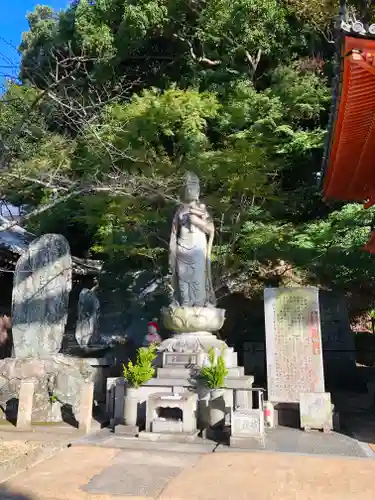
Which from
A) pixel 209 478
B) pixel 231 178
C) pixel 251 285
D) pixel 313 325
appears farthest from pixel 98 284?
pixel 209 478

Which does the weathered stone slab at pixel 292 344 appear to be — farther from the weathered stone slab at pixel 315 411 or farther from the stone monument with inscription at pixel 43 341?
the stone monument with inscription at pixel 43 341

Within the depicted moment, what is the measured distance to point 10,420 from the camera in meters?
7.48

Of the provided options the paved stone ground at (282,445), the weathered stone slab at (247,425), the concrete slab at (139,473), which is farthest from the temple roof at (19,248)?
the weathered stone slab at (247,425)

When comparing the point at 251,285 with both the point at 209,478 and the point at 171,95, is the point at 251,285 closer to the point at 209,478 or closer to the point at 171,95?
the point at 171,95

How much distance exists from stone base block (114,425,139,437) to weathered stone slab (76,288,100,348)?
15.3 ft

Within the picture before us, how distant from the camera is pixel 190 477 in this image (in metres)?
4.60

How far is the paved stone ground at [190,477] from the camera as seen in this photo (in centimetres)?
409

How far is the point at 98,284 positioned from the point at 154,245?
152 inches

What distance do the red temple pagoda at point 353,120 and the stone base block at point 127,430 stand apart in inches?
199

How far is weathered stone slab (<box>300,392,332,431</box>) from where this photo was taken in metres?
7.35

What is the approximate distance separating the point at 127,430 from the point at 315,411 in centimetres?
316

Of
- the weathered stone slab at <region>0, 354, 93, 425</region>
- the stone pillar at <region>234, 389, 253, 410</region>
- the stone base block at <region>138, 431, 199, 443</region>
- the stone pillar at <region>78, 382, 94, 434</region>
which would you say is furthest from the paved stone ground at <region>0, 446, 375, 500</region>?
the weathered stone slab at <region>0, 354, 93, 425</region>

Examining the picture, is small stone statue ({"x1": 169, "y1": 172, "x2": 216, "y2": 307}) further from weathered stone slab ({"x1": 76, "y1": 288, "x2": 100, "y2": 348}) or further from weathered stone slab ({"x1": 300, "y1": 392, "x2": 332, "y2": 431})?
weathered stone slab ({"x1": 76, "y1": 288, "x2": 100, "y2": 348})

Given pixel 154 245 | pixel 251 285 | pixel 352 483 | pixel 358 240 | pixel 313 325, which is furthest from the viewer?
pixel 251 285
